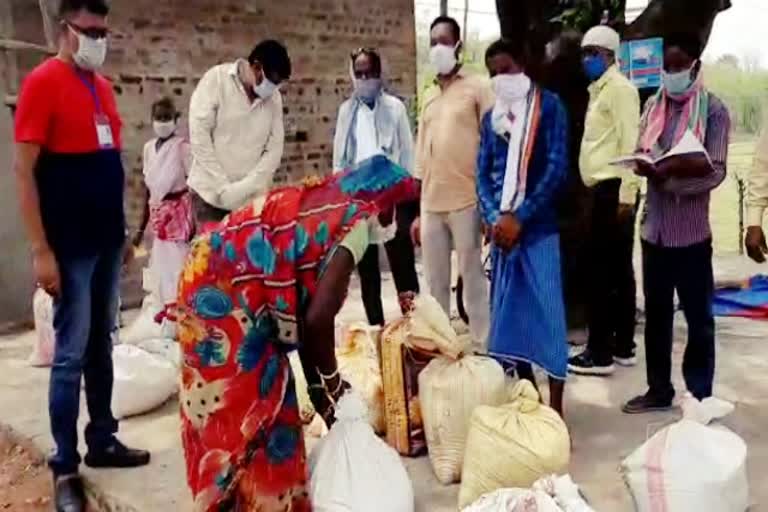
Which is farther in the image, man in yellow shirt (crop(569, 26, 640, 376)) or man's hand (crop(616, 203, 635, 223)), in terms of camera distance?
man's hand (crop(616, 203, 635, 223))

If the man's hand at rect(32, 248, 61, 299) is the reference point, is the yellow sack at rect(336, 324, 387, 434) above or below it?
below

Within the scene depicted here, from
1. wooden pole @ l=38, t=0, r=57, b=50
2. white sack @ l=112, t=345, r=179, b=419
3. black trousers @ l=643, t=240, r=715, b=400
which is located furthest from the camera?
wooden pole @ l=38, t=0, r=57, b=50

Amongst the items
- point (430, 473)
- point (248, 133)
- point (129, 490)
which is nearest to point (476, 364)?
point (430, 473)

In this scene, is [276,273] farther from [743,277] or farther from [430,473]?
[743,277]

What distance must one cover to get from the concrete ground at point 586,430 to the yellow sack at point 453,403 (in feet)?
0.32

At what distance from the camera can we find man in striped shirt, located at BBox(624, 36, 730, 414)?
3.62 m

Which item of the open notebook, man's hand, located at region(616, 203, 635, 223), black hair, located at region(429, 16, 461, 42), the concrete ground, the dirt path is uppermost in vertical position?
black hair, located at region(429, 16, 461, 42)

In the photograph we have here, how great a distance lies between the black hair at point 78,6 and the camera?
10.6 ft

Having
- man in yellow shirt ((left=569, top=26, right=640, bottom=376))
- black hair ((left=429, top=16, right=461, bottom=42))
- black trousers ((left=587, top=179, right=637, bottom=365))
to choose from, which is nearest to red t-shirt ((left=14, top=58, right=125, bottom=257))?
black hair ((left=429, top=16, right=461, bottom=42))

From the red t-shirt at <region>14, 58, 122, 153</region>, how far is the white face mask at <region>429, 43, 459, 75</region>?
1901 millimetres

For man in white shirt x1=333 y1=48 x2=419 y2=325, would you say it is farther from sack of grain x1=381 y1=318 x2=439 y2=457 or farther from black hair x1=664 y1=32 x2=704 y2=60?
black hair x1=664 y1=32 x2=704 y2=60

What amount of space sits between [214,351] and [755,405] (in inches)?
108

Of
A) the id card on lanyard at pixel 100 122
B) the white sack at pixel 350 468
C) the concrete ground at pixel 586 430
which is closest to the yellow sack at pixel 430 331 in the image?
the concrete ground at pixel 586 430

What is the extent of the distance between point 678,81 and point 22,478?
328cm
